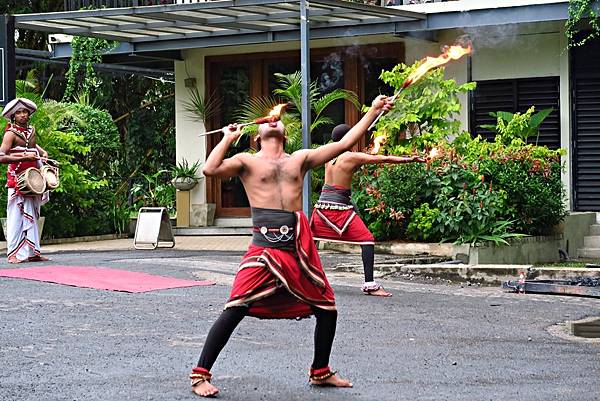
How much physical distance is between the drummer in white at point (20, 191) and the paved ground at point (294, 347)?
6.24ft

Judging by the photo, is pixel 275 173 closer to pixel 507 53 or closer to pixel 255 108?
pixel 507 53

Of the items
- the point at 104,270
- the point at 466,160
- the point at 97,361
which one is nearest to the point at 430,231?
the point at 466,160

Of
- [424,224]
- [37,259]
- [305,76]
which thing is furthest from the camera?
[424,224]

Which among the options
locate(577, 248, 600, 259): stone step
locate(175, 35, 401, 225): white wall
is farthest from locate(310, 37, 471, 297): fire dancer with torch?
locate(175, 35, 401, 225): white wall

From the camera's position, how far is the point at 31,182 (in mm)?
14133

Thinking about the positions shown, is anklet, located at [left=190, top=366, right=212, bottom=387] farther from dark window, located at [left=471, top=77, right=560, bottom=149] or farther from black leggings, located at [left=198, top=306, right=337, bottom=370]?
dark window, located at [left=471, top=77, right=560, bottom=149]

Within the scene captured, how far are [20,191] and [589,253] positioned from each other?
27.5ft

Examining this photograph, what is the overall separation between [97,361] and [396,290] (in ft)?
16.4

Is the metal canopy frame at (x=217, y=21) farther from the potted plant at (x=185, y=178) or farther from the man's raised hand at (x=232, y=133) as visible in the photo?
the man's raised hand at (x=232, y=133)

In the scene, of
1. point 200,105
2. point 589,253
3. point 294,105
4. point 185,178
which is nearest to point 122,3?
point 200,105

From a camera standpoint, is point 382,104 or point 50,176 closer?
point 382,104

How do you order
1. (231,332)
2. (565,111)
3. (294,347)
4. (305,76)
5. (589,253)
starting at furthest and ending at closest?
(565,111), (589,253), (305,76), (294,347), (231,332)

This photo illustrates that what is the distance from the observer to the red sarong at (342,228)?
1170cm

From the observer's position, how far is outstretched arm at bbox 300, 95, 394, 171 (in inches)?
278
